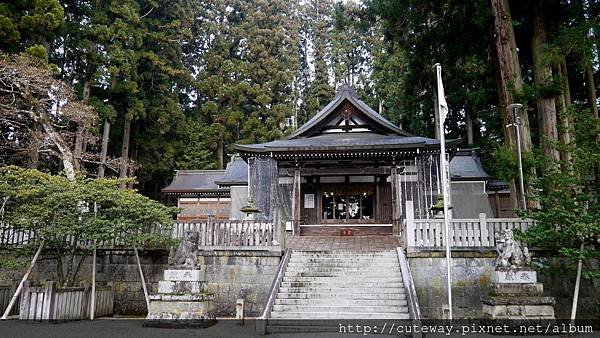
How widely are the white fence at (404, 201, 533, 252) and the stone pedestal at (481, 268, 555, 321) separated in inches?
87.3

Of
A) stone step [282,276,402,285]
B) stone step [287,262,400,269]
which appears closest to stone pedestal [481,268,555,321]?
stone step [282,276,402,285]

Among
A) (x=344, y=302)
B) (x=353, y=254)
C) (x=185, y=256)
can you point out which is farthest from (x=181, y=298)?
(x=353, y=254)

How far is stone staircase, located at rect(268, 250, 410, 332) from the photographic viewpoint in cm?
909

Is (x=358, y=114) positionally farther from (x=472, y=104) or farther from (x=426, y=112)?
(x=426, y=112)

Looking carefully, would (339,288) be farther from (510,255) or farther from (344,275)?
(510,255)

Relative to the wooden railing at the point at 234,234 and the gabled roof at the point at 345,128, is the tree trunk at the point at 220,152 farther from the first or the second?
the wooden railing at the point at 234,234

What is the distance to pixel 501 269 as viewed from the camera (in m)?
8.58

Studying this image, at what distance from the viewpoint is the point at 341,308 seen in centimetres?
931

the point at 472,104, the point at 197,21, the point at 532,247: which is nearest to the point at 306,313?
the point at 532,247

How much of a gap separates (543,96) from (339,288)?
7.79m

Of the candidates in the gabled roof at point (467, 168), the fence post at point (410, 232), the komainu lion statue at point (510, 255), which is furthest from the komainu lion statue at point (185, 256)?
the gabled roof at point (467, 168)

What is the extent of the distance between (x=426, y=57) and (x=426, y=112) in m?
13.0

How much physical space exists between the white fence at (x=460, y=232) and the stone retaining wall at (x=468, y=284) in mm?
212

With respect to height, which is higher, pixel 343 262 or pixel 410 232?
pixel 410 232
